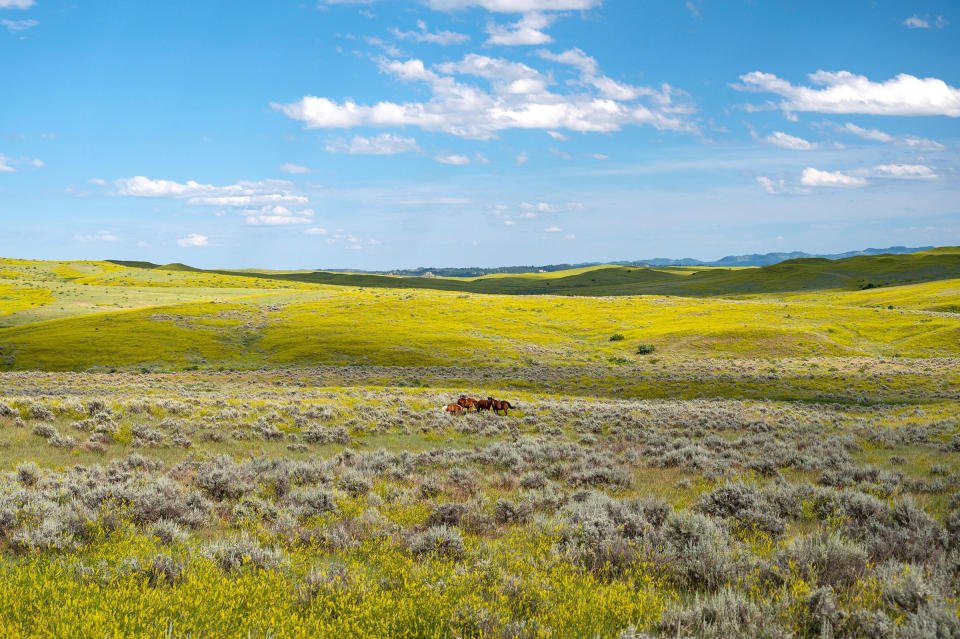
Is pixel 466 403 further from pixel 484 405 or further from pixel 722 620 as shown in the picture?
pixel 722 620

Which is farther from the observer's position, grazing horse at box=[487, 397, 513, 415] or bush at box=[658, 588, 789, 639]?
grazing horse at box=[487, 397, 513, 415]

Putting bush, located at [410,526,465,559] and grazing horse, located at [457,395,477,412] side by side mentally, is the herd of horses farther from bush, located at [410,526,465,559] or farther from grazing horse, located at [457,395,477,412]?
bush, located at [410,526,465,559]

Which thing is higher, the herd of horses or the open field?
the open field

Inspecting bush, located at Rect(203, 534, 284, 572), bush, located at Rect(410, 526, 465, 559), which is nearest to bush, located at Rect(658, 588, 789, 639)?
bush, located at Rect(410, 526, 465, 559)

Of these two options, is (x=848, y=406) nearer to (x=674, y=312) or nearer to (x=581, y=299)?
(x=674, y=312)

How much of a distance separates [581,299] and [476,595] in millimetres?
120153

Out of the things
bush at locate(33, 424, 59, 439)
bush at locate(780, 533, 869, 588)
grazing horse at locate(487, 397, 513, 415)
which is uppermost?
bush at locate(780, 533, 869, 588)

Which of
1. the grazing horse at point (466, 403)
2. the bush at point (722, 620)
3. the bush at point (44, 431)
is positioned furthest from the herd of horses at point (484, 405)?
the bush at point (722, 620)

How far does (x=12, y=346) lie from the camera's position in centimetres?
6431

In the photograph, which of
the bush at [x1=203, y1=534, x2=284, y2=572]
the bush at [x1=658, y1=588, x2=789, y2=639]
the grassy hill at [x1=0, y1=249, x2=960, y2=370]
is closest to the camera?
the bush at [x1=658, y1=588, x2=789, y2=639]

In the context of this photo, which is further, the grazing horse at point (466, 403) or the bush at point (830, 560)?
the grazing horse at point (466, 403)

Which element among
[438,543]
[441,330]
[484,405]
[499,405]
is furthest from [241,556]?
[441,330]

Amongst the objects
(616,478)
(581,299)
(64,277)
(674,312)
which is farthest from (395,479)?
(64,277)

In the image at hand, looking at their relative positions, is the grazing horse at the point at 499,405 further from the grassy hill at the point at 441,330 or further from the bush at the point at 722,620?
the grassy hill at the point at 441,330
